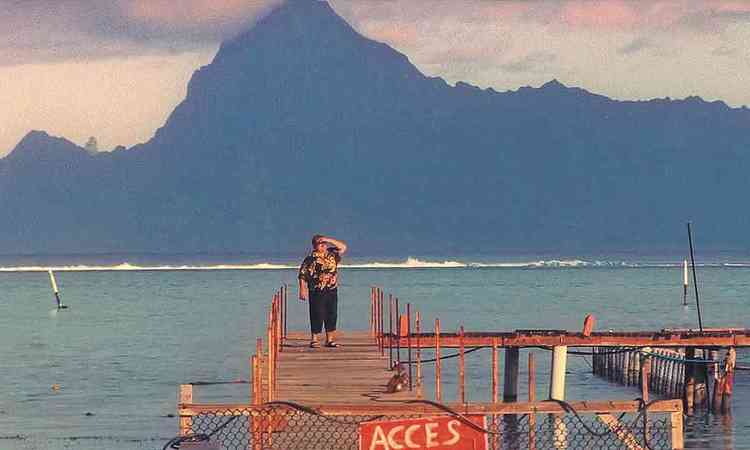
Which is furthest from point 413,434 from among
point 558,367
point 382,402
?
point 558,367

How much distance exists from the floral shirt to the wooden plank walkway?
4.76ft

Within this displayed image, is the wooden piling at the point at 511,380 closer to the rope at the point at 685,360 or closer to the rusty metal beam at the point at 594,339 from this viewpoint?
the rope at the point at 685,360

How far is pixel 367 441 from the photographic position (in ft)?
53.0

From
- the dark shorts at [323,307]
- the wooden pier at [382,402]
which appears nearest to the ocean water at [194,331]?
the wooden pier at [382,402]

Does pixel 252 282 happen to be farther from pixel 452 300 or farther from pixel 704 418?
pixel 704 418

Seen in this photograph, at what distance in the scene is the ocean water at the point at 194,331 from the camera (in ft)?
144

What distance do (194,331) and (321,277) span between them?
61.5m

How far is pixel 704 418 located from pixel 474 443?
2707cm

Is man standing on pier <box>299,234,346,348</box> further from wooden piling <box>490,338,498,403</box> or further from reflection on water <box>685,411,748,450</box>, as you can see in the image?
reflection on water <box>685,411,748,450</box>

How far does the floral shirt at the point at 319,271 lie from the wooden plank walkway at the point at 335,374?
145 centimetres

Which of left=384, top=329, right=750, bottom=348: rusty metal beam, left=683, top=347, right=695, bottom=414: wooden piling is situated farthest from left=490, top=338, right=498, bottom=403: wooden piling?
left=683, top=347, right=695, bottom=414: wooden piling

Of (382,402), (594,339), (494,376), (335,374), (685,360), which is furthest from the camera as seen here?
(685,360)

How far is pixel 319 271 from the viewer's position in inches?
1226

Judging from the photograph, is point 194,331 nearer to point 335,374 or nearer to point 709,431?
point 709,431
